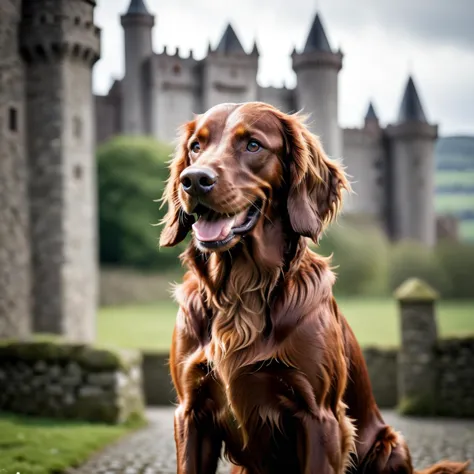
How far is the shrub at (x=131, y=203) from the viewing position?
1190 inches

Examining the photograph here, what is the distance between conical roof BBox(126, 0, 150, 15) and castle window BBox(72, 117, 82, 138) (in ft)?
63.3

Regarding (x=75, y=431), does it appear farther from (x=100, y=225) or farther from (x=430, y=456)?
(x=100, y=225)

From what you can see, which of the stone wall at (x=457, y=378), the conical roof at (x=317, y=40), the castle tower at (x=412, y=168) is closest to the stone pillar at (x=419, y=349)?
→ the stone wall at (x=457, y=378)

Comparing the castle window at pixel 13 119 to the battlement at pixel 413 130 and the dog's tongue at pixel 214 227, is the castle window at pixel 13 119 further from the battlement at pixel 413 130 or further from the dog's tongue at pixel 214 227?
the battlement at pixel 413 130

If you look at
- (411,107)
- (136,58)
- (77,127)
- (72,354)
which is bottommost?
(72,354)

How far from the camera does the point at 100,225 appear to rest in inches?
1225

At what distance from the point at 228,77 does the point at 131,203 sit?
12.1m

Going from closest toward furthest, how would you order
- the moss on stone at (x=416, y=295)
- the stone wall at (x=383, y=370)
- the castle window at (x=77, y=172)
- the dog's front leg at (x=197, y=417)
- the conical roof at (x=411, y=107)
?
the dog's front leg at (x=197, y=417) → the moss on stone at (x=416, y=295) → the stone wall at (x=383, y=370) → the castle window at (x=77, y=172) → the conical roof at (x=411, y=107)

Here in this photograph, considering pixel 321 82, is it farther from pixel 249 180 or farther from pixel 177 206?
pixel 249 180

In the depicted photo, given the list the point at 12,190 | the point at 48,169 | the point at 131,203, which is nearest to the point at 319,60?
the point at 131,203

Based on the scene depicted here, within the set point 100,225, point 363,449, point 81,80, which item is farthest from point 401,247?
point 363,449

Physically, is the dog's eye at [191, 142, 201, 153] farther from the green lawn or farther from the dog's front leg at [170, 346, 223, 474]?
the green lawn

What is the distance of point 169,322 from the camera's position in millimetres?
25281

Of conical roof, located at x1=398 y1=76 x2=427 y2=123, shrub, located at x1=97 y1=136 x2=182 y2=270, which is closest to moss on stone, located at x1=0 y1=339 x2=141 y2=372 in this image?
shrub, located at x1=97 y1=136 x2=182 y2=270
